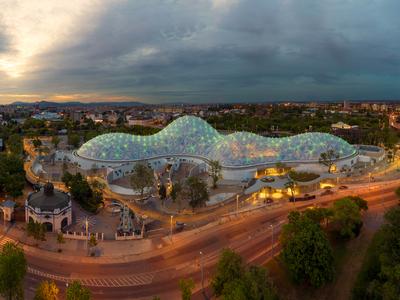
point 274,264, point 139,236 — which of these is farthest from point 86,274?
point 274,264

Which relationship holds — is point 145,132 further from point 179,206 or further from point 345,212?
point 345,212

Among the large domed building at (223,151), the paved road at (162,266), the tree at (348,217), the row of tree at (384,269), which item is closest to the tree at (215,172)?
the large domed building at (223,151)

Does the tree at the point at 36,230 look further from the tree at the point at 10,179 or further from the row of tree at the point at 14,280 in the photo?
the tree at the point at 10,179

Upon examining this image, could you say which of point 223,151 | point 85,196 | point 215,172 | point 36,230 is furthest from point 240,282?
point 223,151

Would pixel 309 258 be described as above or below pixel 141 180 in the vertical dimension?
below

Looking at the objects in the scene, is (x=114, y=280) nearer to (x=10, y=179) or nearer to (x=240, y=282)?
(x=240, y=282)

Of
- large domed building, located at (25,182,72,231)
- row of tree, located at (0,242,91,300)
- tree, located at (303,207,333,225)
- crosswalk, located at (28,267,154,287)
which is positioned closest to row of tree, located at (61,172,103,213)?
large domed building, located at (25,182,72,231)
